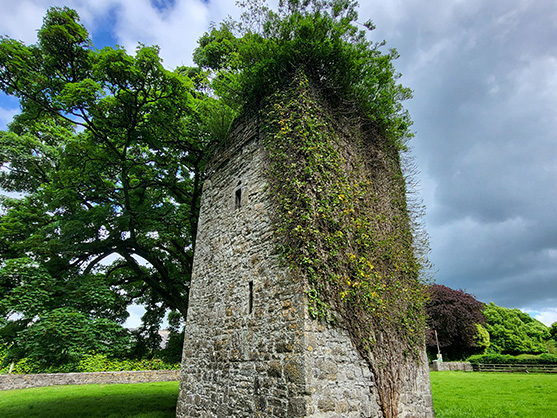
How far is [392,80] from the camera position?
6988 millimetres

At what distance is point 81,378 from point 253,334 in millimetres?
14332

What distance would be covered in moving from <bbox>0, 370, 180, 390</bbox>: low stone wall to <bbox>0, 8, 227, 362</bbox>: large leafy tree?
197 inches

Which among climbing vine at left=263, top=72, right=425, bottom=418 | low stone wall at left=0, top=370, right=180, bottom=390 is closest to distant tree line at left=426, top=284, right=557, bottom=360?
low stone wall at left=0, top=370, right=180, bottom=390

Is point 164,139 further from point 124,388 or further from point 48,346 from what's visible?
point 124,388

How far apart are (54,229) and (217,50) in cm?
871

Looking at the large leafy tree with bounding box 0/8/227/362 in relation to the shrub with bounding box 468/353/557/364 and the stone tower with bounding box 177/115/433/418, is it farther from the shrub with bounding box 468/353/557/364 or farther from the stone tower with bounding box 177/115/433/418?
the shrub with bounding box 468/353/557/364

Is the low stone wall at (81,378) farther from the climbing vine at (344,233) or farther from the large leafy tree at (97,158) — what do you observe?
the climbing vine at (344,233)

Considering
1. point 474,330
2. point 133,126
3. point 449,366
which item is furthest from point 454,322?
point 133,126

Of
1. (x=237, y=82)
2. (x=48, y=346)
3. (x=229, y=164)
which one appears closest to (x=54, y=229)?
(x=48, y=346)

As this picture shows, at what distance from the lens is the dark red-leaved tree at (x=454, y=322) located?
89.7ft

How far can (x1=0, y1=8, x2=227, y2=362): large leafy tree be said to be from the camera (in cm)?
819

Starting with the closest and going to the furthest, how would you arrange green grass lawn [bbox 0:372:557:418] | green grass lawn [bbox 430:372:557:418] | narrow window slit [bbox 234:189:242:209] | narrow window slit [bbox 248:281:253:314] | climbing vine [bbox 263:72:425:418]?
climbing vine [bbox 263:72:425:418], narrow window slit [bbox 248:281:253:314], narrow window slit [bbox 234:189:242:209], green grass lawn [bbox 430:372:557:418], green grass lawn [bbox 0:372:557:418]

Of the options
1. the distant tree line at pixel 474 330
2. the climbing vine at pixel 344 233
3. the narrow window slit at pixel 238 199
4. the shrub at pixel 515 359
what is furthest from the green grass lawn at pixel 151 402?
the distant tree line at pixel 474 330

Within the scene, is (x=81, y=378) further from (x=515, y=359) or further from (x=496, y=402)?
(x=515, y=359)
